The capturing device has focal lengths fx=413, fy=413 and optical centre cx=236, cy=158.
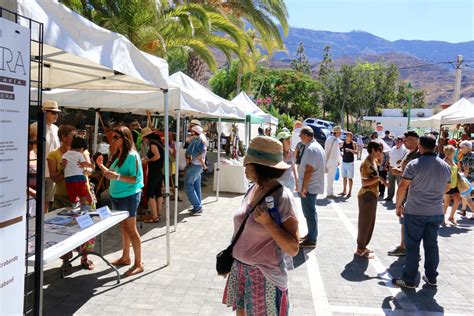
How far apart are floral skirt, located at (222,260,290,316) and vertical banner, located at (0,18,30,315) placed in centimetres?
127

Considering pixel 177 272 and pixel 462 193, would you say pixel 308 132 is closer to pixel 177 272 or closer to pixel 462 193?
pixel 177 272

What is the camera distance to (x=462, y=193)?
837cm

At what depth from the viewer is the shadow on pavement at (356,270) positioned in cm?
507

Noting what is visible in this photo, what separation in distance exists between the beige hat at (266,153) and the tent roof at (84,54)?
58.5 inches

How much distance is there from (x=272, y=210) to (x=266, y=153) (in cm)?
34

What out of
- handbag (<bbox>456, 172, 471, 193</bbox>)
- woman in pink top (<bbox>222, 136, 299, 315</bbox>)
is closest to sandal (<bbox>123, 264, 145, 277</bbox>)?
woman in pink top (<bbox>222, 136, 299, 315</bbox>)

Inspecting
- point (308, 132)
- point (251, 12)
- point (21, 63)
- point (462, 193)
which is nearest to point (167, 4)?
point (251, 12)

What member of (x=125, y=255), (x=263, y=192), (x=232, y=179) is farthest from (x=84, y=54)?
(x=232, y=179)

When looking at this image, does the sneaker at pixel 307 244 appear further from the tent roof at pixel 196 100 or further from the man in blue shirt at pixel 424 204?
the tent roof at pixel 196 100

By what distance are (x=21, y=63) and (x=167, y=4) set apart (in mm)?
11865

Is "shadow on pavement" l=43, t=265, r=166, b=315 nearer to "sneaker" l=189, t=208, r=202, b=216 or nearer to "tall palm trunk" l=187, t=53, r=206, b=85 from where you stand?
"sneaker" l=189, t=208, r=202, b=216

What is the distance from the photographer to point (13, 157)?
6.40 ft

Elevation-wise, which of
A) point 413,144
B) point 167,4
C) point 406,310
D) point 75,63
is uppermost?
point 167,4

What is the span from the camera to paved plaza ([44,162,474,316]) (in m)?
4.10
